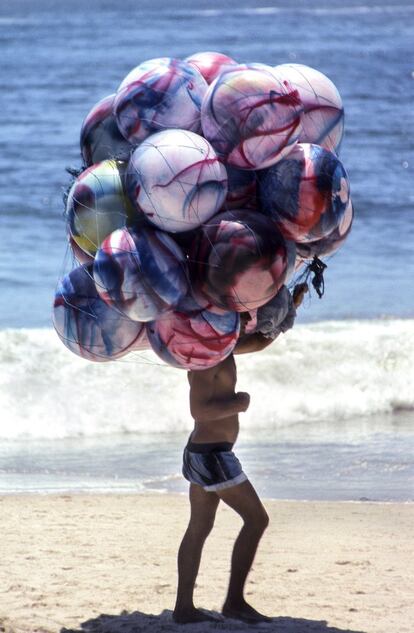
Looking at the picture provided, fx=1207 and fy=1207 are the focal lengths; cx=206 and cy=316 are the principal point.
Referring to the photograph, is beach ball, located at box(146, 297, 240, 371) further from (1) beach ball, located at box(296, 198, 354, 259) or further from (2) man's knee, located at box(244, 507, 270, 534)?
(2) man's knee, located at box(244, 507, 270, 534)

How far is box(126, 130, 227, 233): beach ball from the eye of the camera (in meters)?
4.12

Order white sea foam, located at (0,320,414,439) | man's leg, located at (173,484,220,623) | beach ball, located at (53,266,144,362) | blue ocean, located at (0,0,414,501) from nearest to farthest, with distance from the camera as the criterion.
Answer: beach ball, located at (53,266,144,362), man's leg, located at (173,484,220,623), blue ocean, located at (0,0,414,501), white sea foam, located at (0,320,414,439)

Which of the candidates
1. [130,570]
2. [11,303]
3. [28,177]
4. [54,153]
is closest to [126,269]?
[130,570]

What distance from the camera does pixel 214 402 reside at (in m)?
4.68

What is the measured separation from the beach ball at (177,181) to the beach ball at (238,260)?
0.08 m

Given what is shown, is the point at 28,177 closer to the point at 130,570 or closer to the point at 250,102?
the point at 130,570

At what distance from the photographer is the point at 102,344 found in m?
4.39

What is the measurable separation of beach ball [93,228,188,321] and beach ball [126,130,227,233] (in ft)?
0.27

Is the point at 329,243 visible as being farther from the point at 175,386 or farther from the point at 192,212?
the point at 175,386

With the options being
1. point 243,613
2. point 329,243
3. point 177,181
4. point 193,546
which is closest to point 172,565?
point 243,613

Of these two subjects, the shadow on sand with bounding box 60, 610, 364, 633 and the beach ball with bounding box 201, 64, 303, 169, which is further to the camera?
the shadow on sand with bounding box 60, 610, 364, 633

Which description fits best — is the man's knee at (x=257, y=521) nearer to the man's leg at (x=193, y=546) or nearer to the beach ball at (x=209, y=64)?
the man's leg at (x=193, y=546)

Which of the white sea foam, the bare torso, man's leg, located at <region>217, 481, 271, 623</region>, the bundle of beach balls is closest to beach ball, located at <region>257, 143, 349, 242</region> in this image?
the bundle of beach balls

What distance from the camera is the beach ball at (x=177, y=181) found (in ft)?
13.5
